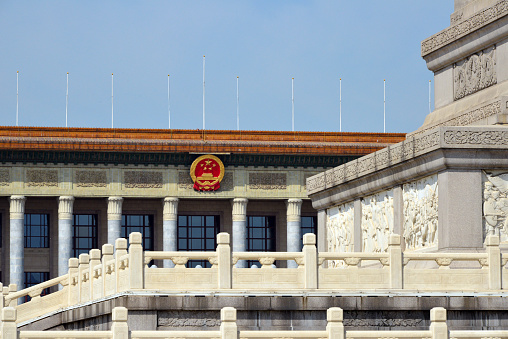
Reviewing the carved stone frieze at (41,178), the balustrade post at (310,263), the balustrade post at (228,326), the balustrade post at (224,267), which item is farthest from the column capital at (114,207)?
the balustrade post at (228,326)

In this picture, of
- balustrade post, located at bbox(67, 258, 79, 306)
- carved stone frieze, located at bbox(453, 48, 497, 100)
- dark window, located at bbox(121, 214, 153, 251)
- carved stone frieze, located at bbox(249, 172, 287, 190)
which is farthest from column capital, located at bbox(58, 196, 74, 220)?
carved stone frieze, located at bbox(453, 48, 497, 100)

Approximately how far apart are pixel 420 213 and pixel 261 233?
36.6m

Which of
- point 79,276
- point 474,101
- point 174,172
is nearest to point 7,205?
point 174,172

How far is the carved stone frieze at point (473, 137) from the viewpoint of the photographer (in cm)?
2411

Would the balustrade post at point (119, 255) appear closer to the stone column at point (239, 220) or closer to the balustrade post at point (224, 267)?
the balustrade post at point (224, 267)

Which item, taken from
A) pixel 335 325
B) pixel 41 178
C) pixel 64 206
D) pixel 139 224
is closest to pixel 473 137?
pixel 335 325

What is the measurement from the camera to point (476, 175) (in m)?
24.2

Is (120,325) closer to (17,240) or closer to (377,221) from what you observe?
(377,221)

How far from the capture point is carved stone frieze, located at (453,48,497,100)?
2710cm

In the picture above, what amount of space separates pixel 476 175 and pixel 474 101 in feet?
11.5

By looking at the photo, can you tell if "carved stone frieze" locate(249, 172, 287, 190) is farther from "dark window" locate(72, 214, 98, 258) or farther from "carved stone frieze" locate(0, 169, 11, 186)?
"carved stone frieze" locate(0, 169, 11, 186)

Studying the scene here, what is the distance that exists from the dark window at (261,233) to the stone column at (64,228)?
980cm

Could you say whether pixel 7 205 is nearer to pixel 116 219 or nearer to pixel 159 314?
pixel 116 219

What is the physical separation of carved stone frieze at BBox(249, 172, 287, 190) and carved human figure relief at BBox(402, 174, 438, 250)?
31347 mm
